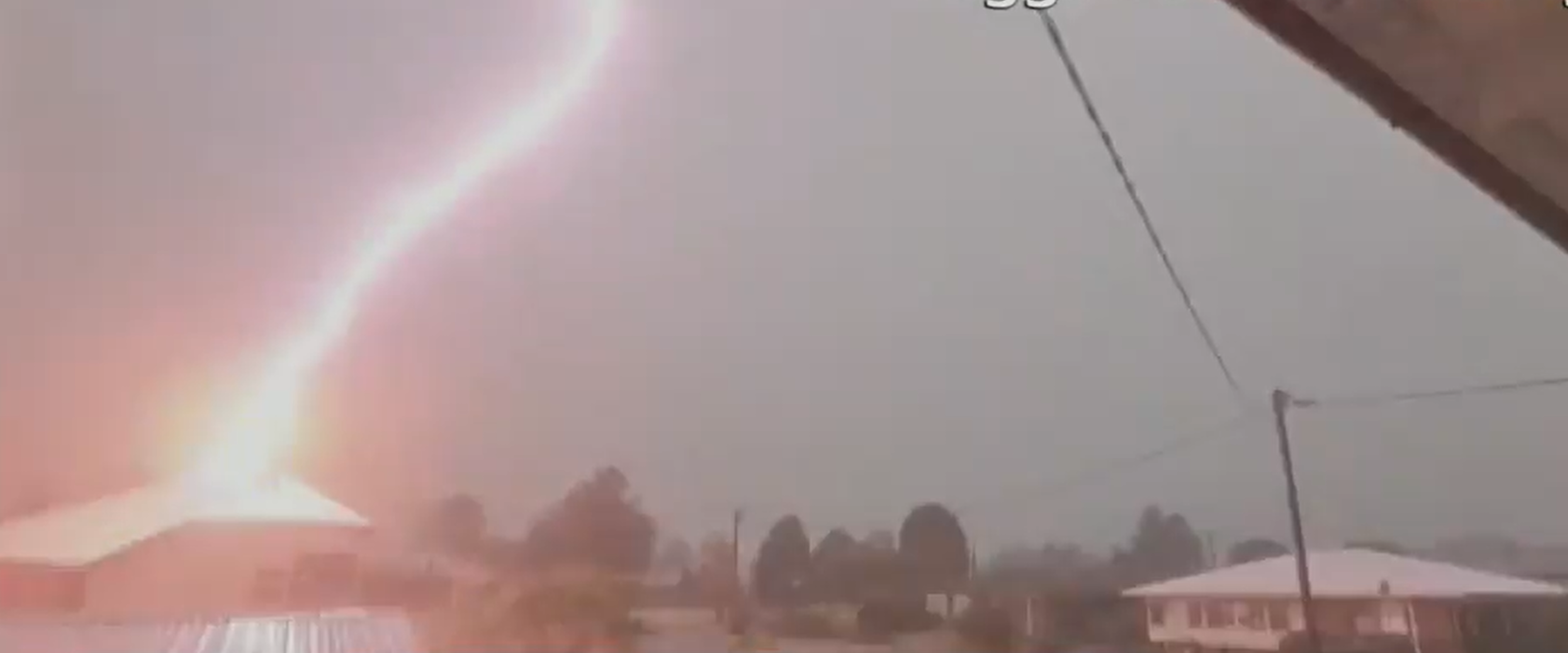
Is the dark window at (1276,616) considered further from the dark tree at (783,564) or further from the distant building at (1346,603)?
the dark tree at (783,564)

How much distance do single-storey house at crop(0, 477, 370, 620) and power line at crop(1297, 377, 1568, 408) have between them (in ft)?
3.22

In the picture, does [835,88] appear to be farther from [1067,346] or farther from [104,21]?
[104,21]

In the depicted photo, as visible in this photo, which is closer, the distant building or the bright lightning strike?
the distant building

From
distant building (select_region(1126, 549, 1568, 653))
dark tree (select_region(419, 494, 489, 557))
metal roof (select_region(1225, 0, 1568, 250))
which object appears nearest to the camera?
metal roof (select_region(1225, 0, 1568, 250))

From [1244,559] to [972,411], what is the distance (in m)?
0.29

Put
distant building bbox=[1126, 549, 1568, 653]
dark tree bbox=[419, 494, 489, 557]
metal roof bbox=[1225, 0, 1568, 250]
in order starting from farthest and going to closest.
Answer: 1. dark tree bbox=[419, 494, 489, 557]
2. distant building bbox=[1126, 549, 1568, 653]
3. metal roof bbox=[1225, 0, 1568, 250]

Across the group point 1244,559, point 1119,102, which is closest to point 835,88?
point 1119,102

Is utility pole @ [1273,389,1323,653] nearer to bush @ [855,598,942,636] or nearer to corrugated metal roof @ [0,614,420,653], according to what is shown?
bush @ [855,598,942,636]

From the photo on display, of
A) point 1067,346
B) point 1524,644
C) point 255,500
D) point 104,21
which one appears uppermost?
point 104,21

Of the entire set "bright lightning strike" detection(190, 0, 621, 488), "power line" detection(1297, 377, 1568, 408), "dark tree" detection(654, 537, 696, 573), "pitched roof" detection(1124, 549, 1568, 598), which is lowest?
"pitched roof" detection(1124, 549, 1568, 598)

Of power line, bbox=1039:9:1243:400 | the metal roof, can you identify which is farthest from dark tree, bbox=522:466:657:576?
the metal roof

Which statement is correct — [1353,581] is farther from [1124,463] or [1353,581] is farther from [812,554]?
[812,554]

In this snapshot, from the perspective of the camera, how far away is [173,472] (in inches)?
48.6

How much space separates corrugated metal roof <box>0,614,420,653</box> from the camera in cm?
117
